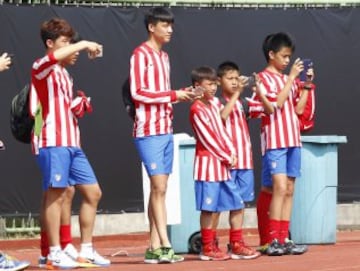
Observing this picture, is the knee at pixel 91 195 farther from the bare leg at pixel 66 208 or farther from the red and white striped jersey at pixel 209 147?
the red and white striped jersey at pixel 209 147

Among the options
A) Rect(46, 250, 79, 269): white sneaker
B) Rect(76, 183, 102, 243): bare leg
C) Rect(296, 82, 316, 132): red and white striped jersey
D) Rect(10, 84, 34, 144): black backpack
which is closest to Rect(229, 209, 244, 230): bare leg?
Rect(296, 82, 316, 132): red and white striped jersey

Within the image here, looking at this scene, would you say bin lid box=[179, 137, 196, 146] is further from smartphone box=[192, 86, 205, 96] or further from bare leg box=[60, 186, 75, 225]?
bare leg box=[60, 186, 75, 225]

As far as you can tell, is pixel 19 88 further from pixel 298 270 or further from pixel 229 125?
pixel 298 270

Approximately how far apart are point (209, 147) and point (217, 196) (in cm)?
46

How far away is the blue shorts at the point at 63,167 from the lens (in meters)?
11.1

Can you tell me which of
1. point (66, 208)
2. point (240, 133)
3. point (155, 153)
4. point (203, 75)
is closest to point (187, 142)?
point (240, 133)

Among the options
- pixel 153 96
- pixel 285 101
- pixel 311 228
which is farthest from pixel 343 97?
pixel 153 96

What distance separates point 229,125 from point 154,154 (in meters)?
1.21

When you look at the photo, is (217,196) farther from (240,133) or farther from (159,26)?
(159,26)

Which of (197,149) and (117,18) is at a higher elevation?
(117,18)

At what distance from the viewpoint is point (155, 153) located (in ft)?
38.7

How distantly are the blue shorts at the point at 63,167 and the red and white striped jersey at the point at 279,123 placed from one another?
2169mm

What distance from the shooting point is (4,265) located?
34.0ft

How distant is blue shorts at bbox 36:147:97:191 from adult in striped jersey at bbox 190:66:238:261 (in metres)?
1.29
